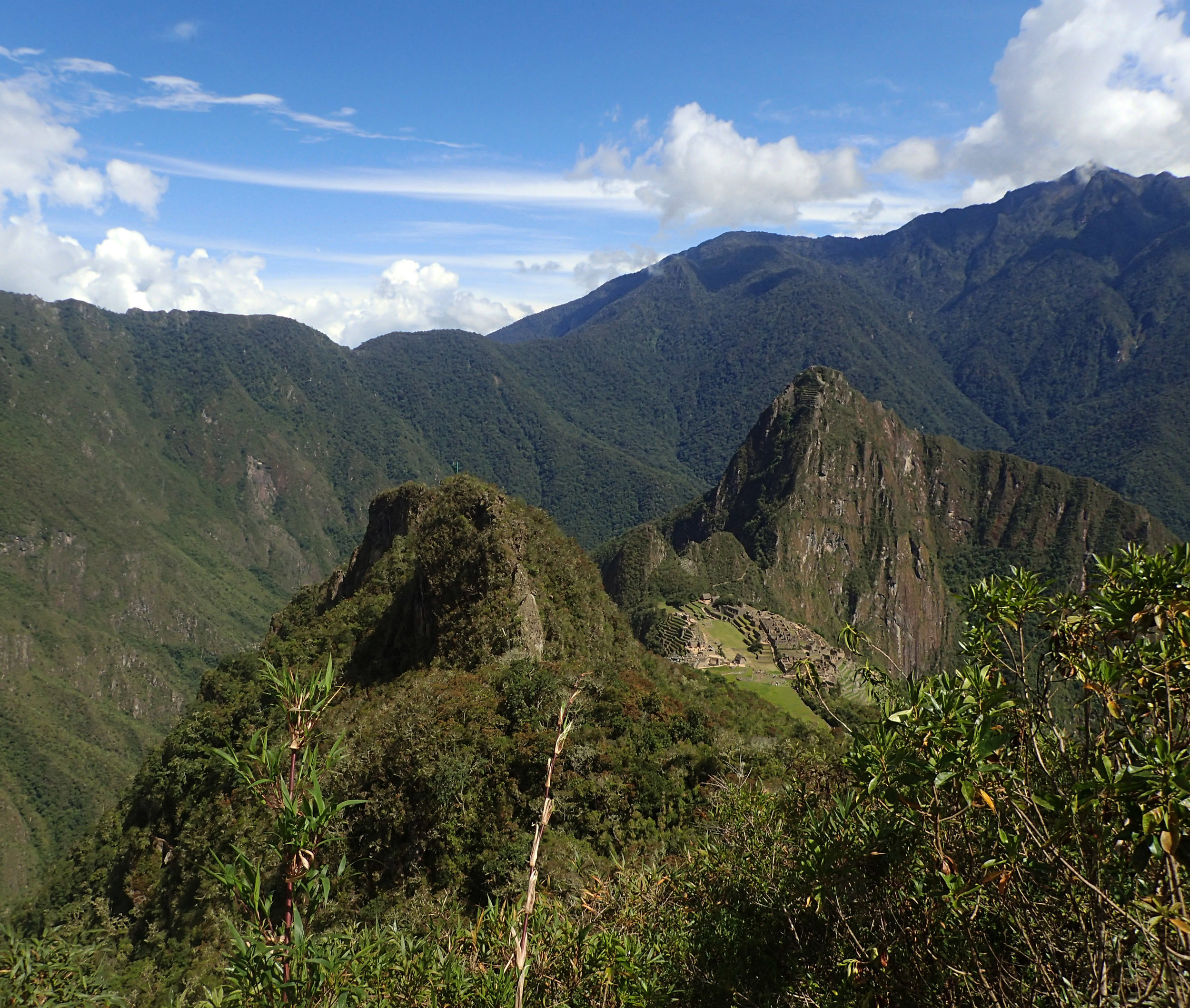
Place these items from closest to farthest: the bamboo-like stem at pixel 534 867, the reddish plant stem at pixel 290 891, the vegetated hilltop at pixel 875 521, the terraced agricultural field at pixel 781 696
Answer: the bamboo-like stem at pixel 534 867 → the reddish plant stem at pixel 290 891 → the terraced agricultural field at pixel 781 696 → the vegetated hilltop at pixel 875 521

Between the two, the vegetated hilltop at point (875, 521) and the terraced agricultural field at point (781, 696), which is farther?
the vegetated hilltop at point (875, 521)

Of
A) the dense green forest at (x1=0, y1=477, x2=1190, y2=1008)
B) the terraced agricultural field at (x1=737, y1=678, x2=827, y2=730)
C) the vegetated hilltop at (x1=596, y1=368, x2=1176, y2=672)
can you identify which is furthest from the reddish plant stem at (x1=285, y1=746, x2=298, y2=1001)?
the vegetated hilltop at (x1=596, y1=368, x2=1176, y2=672)

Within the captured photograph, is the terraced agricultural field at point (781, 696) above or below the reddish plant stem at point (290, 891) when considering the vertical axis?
below

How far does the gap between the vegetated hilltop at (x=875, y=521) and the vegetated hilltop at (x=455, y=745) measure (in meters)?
96.4

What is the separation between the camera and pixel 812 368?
172125 millimetres

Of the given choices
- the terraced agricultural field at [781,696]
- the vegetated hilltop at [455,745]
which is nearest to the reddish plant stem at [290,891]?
the vegetated hilltop at [455,745]

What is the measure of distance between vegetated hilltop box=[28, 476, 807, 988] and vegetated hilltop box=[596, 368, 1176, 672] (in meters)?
96.4

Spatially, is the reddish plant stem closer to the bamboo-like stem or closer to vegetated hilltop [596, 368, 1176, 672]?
the bamboo-like stem

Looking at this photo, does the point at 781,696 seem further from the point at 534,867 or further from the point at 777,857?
the point at 534,867

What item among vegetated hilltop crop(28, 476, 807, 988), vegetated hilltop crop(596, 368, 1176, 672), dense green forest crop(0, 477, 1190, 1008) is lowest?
vegetated hilltop crop(596, 368, 1176, 672)

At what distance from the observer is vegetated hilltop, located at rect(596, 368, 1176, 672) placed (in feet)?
492

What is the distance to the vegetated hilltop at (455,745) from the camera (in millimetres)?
22922

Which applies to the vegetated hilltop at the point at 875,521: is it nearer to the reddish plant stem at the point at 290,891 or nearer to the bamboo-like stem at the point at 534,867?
the reddish plant stem at the point at 290,891

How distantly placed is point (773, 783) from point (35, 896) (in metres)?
53.6
